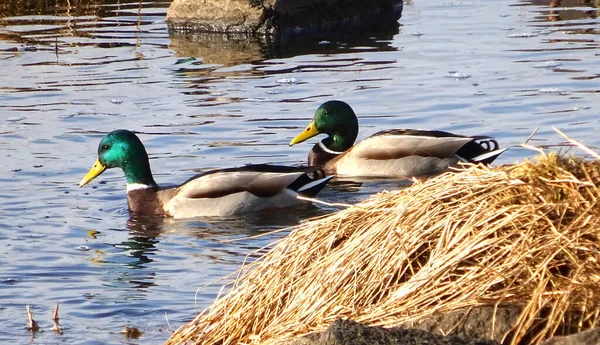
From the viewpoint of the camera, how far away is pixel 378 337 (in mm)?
4148

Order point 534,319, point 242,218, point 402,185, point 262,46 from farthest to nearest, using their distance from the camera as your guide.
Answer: point 262,46, point 402,185, point 242,218, point 534,319

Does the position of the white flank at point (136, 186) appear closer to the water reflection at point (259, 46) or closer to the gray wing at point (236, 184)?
the gray wing at point (236, 184)

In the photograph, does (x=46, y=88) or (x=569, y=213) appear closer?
(x=569, y=213)

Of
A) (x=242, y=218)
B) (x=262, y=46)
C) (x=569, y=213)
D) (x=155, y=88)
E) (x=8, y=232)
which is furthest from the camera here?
(x=262, y=46)

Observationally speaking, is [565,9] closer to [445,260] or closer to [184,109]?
[184,109]

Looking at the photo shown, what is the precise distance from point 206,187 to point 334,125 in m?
2.49

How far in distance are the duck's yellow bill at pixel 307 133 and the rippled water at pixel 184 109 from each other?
242 millimetres

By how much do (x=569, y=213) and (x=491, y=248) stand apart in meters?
0.34

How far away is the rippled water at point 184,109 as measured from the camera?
8258 mm

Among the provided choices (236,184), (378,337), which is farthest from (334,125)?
(378,337)

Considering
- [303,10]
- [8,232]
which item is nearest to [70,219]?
[8,232]

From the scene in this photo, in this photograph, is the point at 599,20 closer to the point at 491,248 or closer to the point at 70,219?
the point at 70,219

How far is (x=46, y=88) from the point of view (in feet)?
52.2

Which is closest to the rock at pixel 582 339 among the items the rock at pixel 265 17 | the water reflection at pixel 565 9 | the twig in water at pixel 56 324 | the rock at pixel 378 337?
the rock at pixel 378 337
